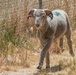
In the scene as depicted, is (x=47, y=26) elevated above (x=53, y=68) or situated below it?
above

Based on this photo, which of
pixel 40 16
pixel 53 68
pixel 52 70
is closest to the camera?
pixel 40 16

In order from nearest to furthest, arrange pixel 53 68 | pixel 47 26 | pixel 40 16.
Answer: pixel 40 16 → pixel 47 26 → pixel 53 68

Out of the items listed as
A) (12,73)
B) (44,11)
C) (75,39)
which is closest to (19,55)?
Result: (12,73)

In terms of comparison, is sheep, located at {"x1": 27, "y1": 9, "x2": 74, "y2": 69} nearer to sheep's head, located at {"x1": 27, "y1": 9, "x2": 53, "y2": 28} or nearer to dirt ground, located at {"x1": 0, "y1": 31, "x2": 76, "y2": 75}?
sheep's head, located at {"x1": 27, "y1": 9, "x2": 53, "y2": 28}

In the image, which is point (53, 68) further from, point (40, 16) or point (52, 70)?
point (40, 16)

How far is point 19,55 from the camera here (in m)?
8.20

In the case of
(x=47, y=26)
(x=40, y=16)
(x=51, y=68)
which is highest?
(x=40, y=16)

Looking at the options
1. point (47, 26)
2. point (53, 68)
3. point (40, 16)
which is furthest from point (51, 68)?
point (40, 16)

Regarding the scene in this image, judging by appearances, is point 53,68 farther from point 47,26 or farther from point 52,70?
point 47,26

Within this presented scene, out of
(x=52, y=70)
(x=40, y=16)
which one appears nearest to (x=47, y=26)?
(x=40, y=16)

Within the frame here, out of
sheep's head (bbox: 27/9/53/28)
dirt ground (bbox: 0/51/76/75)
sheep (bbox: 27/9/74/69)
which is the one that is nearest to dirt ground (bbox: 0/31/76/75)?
dirt ground (bbox: 0/51/76/75)

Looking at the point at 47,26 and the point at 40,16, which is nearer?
the point at 40,16

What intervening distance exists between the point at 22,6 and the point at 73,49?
71.3 inches

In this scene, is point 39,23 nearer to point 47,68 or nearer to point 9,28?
point 47,68
